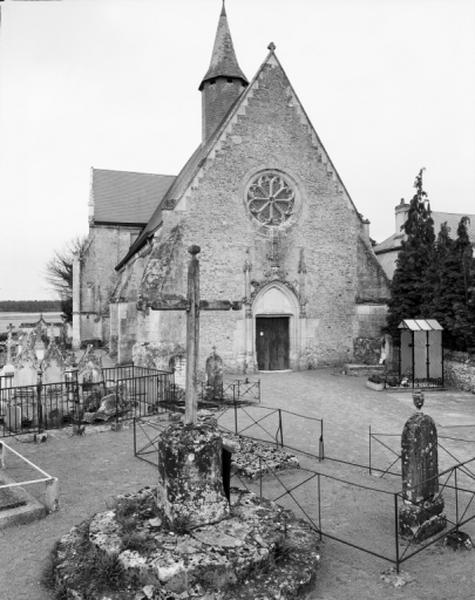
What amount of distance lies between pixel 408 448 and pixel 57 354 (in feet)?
37.1

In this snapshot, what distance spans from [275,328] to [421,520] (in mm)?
15370

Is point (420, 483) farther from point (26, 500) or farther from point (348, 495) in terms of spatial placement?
point (26, 500)

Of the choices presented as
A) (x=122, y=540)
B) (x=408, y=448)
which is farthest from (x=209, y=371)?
(x=122, y=540)

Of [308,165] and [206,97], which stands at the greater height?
[206,97]

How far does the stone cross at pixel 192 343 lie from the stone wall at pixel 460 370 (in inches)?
528

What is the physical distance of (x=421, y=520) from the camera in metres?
5.96

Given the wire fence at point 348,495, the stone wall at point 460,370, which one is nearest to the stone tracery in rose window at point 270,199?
the stone wall at point 460,370

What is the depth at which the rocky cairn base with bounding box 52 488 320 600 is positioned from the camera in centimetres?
430

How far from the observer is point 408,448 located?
620 centimetres

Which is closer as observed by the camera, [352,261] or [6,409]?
[6,409]

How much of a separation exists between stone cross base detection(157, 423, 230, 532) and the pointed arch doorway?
51.0 feet

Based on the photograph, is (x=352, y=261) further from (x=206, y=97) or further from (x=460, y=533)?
(x=460, y=533)

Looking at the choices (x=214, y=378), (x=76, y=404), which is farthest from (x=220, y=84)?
(x=76, y=404)

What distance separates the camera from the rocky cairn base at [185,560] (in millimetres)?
4301
